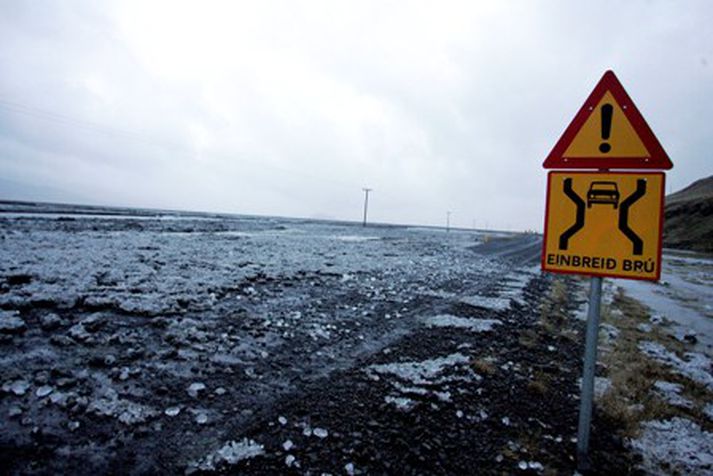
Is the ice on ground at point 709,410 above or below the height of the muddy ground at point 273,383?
below

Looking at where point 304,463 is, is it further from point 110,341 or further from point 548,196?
point 110,341

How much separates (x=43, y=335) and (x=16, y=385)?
1.67 metres

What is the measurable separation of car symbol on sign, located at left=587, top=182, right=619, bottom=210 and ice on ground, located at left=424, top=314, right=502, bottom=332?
457 cm

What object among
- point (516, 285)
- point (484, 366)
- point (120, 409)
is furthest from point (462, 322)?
point (516, 285)

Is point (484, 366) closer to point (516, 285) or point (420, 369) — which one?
point (420, 369)

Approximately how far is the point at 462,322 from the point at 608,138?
17.3 ft

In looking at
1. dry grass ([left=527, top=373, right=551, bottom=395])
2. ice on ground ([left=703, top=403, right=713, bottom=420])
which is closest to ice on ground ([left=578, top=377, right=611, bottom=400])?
dry grass ([left=527, top=373, right=551, bottom=395])

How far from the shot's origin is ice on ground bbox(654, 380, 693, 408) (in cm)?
460

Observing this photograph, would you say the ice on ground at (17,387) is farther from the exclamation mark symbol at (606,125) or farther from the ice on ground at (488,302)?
the ice on ground at (488,302)

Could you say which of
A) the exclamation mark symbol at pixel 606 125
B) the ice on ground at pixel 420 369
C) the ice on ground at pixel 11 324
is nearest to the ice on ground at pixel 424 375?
the ice on ground at pixel 420 369

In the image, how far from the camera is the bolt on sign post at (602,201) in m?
3.03

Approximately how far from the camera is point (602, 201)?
3164mm

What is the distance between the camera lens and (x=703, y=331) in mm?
8969

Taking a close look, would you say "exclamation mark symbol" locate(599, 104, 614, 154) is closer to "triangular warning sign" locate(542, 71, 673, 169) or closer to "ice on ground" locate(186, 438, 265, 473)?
"triangular warning sign" locate(542, 71, 673, 169)
